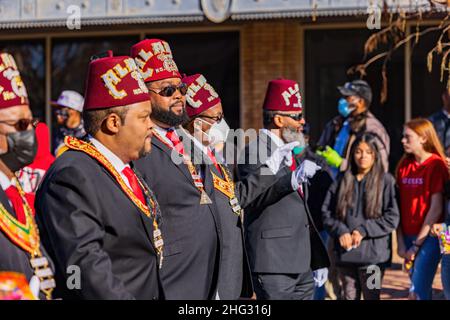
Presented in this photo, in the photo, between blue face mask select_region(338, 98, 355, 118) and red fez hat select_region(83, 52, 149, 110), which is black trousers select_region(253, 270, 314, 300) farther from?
blue face mask select_region(338, 98, 355, 118)

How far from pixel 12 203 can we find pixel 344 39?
8581mm

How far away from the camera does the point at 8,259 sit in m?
3.29

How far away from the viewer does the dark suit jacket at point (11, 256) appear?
3277 mm

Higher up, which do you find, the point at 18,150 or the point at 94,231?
the point at 18,150

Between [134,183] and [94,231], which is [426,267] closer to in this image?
[134,183]

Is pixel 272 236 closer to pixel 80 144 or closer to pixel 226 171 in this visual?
pixel 226 171

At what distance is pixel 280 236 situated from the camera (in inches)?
252

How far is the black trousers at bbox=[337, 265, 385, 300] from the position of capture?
7.21 metres

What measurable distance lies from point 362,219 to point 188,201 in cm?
297

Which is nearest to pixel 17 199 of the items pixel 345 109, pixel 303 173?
pixel 303 173

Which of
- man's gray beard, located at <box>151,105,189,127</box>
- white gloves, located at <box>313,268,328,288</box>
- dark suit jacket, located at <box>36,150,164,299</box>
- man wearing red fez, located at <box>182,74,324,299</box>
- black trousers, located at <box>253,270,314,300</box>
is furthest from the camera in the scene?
white gloves, located at <box>313,268,328,288</box>

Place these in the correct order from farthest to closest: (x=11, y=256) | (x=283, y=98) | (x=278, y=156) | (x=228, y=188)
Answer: (x=283, y=98)
(x=278, y=156)
(x=228, y=188)
(x=11, y=256)

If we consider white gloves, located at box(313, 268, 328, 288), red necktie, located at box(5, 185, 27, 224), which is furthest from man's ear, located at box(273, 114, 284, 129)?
red necktie, located at box(5, 185, 27, 224)

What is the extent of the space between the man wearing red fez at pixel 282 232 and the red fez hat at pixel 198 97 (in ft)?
1.97
